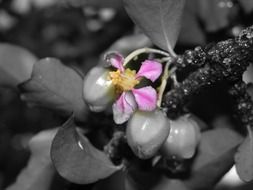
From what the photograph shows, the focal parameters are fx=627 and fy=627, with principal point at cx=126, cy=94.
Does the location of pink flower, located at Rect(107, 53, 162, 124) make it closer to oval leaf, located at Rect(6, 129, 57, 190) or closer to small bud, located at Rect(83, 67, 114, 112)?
small bud, located at Rect(83, 67, 114, 112)

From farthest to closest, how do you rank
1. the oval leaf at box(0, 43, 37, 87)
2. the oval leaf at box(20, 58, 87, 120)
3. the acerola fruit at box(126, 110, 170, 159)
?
the oval leaf at box(0, 43, 37, 87) → the oval leaf at box(20, 58, 87, 120) → the acerola fruit at box(126, 110, 170, 159)

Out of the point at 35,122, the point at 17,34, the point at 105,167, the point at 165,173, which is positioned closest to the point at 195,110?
the point at 165,173

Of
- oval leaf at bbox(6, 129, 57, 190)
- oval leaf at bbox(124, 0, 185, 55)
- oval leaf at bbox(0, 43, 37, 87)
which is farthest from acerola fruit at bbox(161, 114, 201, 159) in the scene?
oval leaf at bbox(0, 43, 37, 87)

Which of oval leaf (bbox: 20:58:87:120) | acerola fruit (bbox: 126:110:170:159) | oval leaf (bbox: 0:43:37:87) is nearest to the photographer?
acerola fruit (bbox: 126:110:170:159)

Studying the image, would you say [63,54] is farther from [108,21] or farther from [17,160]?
[17,160]

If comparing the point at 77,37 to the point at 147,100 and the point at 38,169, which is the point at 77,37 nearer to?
the point at 38,169

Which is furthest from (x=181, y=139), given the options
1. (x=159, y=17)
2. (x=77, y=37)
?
(x=77, y=37)
